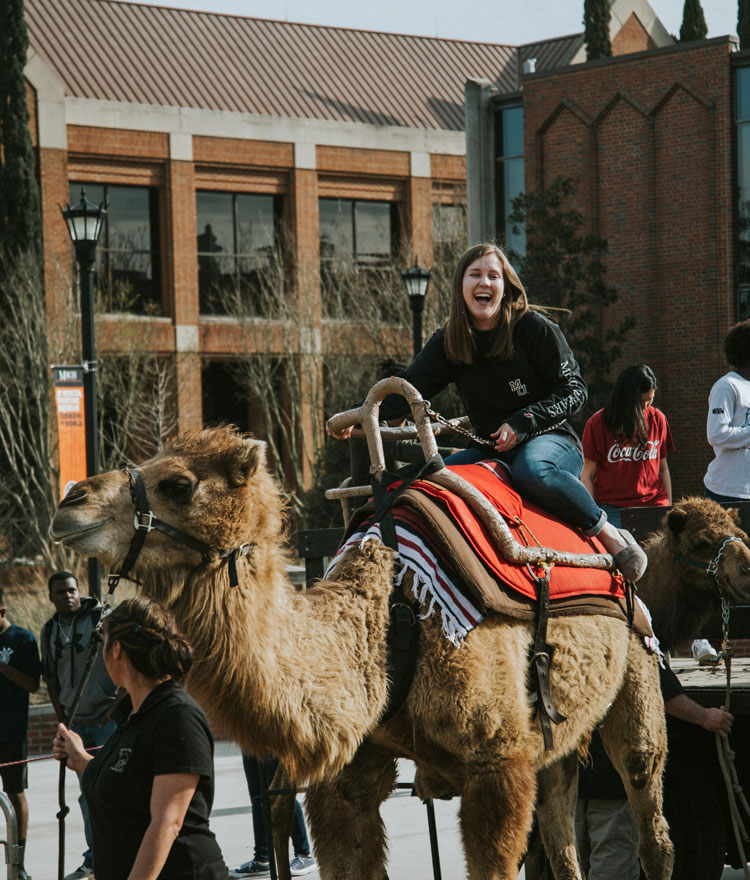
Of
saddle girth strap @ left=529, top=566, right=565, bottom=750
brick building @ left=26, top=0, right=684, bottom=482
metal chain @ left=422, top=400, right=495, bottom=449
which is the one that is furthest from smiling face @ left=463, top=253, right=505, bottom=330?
brick building @ left=26, top=0, right=684, bottom=482

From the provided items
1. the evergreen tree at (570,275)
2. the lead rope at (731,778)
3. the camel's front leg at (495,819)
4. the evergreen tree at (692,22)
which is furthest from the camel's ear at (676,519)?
the evergreen tree at (692,22)

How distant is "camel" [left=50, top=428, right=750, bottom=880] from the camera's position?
5.06m

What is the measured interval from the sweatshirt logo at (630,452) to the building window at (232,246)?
31867mm

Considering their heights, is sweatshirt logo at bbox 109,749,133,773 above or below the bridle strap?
below

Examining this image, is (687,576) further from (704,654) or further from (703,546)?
(704,654)

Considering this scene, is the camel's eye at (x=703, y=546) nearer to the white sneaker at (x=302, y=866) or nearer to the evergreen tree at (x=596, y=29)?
the white sneaker at (x=302, y=866)

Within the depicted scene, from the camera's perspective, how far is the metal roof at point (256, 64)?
4019cm

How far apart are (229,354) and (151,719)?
119ft

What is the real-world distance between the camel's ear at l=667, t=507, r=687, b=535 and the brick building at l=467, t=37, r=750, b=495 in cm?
2306

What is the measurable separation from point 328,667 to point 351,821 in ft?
2.50

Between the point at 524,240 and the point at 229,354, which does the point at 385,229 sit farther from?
the point at 524,240

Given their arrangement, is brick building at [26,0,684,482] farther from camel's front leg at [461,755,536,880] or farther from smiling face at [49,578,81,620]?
camel's front leg at [461,755,536,880]

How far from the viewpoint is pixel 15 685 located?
10672 millimetres

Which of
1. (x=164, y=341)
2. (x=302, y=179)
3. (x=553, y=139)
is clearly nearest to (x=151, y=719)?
(x=553, y=139)
